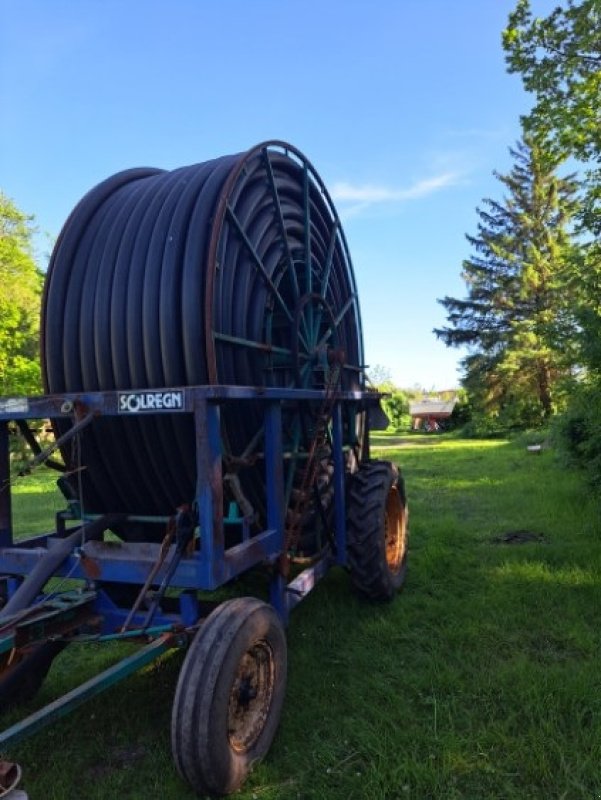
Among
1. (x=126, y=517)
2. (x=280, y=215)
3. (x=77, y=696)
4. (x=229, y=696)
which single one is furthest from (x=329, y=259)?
(x=77, y=696)

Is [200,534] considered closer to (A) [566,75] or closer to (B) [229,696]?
(B) [229,696]

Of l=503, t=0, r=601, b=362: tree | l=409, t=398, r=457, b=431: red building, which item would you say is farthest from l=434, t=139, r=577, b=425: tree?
l=503, t=0, r=601, b=362: tree

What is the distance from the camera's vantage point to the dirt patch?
726 centimetres

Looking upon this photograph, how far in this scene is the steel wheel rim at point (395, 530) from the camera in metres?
5.64

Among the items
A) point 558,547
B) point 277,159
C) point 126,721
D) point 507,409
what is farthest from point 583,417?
point 507,409

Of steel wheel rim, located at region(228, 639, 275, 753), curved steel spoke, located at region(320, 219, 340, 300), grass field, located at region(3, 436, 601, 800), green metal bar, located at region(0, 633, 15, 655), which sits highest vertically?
curved steel spoke, located at region(320, 219, 340, 300)

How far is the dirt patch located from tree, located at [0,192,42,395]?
20.3 meters

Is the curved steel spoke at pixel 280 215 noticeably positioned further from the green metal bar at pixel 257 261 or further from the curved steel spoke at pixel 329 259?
the curved steel spoke at pixel 329 259

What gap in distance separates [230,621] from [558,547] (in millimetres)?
4857

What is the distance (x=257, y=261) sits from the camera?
448cm

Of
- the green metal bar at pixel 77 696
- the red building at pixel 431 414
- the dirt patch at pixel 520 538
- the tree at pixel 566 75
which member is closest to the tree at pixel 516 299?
the red building at pixel 431 414

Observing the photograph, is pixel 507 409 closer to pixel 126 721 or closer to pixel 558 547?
pixel 558 547

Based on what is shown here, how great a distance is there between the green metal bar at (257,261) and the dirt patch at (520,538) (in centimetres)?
413

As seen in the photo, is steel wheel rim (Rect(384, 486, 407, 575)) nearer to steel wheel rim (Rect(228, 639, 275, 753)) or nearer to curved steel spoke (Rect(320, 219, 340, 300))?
curved steel spoke (Rect(320, 219, 340, 300))
